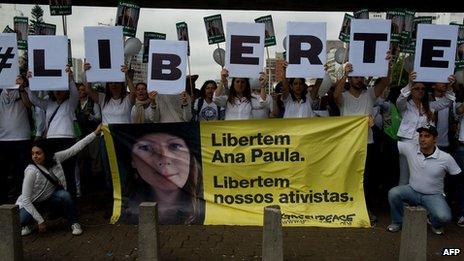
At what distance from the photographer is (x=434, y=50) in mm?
6285

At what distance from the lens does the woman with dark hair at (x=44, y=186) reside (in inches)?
227

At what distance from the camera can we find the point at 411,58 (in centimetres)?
802

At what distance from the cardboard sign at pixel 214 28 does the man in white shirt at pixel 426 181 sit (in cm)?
328

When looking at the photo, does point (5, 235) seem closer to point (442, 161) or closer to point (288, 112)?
point (288, 112)

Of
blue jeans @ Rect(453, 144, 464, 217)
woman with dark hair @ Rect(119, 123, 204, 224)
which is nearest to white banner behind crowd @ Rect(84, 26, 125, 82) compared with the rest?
woman with dark hair @ Rect(119, 123, 204, 224)

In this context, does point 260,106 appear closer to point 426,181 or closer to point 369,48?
point 369,48

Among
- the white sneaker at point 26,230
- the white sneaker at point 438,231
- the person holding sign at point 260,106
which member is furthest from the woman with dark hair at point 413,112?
the white sneaker at point 26,230

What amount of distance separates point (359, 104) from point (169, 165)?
263 centimetres

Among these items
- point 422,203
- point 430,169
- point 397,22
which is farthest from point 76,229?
point 397,22

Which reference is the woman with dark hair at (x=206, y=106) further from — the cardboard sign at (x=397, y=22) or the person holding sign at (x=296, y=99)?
the cardboard sign at (x=397, y=22)

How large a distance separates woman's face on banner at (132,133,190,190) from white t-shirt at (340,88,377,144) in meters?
2.18

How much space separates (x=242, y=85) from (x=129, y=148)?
1.72 metres

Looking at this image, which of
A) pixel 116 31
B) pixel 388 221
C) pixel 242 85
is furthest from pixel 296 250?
pixel 116 31

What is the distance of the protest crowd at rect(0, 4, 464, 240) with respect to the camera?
232 inches
